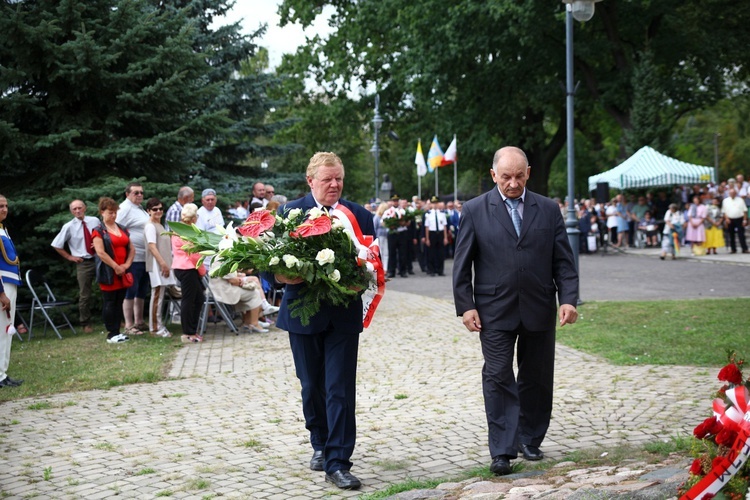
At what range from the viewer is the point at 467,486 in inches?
204

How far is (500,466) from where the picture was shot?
18.3 feet

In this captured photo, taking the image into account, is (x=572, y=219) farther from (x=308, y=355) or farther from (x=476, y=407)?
(x=308, y=355)

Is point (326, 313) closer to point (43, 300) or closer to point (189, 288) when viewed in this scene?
point (189, 288)

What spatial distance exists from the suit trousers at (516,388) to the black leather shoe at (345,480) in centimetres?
91

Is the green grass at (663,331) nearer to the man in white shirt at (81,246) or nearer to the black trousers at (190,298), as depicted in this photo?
the black trousers at (190,298)

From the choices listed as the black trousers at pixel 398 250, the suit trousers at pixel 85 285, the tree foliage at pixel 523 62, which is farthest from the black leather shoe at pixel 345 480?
the tree foliage at pixel 523 62

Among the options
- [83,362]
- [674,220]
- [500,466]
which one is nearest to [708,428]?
[500,466]

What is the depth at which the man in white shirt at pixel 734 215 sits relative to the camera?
85.2 feet

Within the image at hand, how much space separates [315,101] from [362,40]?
5.11 m

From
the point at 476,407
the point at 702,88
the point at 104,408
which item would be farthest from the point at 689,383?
the point at 702,88

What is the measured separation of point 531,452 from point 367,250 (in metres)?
1.84

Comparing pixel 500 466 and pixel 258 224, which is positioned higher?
pixel 258 224

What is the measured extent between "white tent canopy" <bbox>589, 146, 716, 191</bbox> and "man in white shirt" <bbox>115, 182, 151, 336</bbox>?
73.6ft

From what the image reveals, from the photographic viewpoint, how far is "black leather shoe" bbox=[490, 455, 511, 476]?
557 centimetres
